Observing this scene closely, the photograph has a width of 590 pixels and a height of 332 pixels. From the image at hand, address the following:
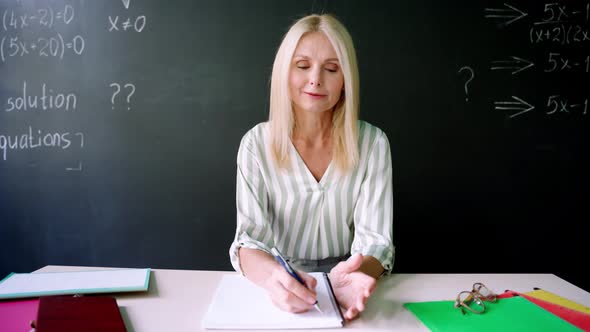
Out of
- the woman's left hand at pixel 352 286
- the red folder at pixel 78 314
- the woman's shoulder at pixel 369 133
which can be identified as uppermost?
the woman's shoulder at pixel 369 133

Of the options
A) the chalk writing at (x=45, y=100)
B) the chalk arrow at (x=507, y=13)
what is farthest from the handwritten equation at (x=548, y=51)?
A: the chalk writing at (x=45, y=100)

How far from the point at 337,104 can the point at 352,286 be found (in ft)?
2.00

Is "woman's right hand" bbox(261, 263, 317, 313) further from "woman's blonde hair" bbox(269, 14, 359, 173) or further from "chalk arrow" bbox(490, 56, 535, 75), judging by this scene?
"chalk arrow" bbox(490, 56, 535, 75)

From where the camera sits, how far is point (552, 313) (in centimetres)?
72

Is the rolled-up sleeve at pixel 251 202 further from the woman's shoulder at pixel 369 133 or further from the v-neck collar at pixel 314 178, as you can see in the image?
the woman's shoulder at pixel 369 133

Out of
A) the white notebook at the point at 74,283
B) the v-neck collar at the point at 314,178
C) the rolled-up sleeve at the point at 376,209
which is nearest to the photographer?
the white notebook at the point at 74,283

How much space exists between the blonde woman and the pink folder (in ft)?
1.52

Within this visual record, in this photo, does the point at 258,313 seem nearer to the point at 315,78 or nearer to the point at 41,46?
the point at 315,78

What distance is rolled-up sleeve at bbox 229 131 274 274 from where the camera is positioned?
41.3 inches

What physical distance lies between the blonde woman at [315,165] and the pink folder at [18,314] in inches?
18.2

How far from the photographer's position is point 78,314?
67 centimetres

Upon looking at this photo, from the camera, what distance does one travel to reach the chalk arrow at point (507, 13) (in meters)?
1.88

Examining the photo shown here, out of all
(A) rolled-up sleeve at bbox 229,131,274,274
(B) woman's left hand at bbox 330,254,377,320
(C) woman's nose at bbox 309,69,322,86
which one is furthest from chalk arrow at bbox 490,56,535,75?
(B) woman's left hand at bbox 330,254,377,320

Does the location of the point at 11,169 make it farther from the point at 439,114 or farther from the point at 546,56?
the point at 546,56
